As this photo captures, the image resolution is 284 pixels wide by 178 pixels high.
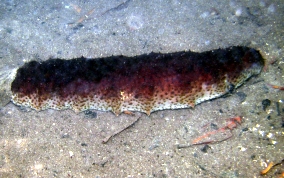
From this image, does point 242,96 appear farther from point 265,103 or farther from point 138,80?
point 138,80

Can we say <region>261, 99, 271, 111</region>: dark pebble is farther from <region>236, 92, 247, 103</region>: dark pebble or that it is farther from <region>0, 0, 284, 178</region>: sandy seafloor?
<region>236, 92, 247, 103</region>: dark pebble

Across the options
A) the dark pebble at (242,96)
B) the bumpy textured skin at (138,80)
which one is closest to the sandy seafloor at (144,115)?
the dark pebble at (242,96)

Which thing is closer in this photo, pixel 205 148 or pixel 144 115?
pixel 205 148

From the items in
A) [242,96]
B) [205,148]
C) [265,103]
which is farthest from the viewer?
[242,96]

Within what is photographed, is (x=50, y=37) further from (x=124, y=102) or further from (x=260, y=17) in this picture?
(x=260, y=17)

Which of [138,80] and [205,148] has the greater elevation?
[138,80]

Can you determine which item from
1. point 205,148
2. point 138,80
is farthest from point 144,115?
point 205,148

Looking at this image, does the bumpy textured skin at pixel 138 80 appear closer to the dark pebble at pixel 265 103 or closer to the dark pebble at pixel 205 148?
the dark pebble at pixel 265 103
